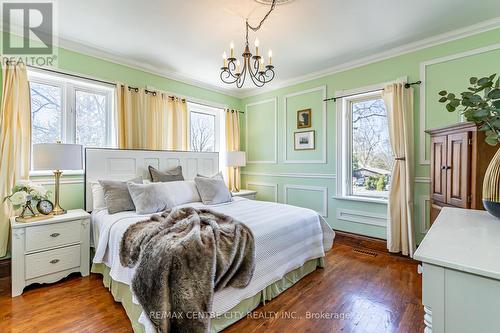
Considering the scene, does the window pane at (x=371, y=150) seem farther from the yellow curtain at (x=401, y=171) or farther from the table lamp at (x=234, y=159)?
the table lamp at (x=234, y=159)

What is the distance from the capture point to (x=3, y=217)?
98.7 inches

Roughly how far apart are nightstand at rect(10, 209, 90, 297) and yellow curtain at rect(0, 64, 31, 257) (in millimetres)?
316

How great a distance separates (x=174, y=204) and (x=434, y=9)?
11.2 feet

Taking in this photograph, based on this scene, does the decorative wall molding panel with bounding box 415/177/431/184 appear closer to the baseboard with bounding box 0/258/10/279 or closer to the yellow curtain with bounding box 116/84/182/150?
the yellow curtain with bounding box 116/84/182/150

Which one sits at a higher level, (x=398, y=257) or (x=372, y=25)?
(x=372, y=25)

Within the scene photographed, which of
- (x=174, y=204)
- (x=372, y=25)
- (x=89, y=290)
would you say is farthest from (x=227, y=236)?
(x=372, y=25)

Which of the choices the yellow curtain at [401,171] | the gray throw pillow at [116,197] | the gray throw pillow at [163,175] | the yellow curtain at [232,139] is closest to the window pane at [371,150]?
the yellow curtain at [401,171]

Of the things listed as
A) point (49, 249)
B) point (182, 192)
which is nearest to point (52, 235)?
point (49, 249)

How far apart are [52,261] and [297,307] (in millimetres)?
2404

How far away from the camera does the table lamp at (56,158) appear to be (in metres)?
2.44

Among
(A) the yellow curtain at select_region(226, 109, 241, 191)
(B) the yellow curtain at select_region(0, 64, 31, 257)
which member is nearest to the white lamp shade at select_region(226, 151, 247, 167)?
→ (A) the yellow curtain at select_region(226, 109, 241, 191)

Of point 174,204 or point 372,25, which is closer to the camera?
point 372,25

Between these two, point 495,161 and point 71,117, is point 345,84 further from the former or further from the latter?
point 71,117

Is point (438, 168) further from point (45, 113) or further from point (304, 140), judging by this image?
point (45, 113)
